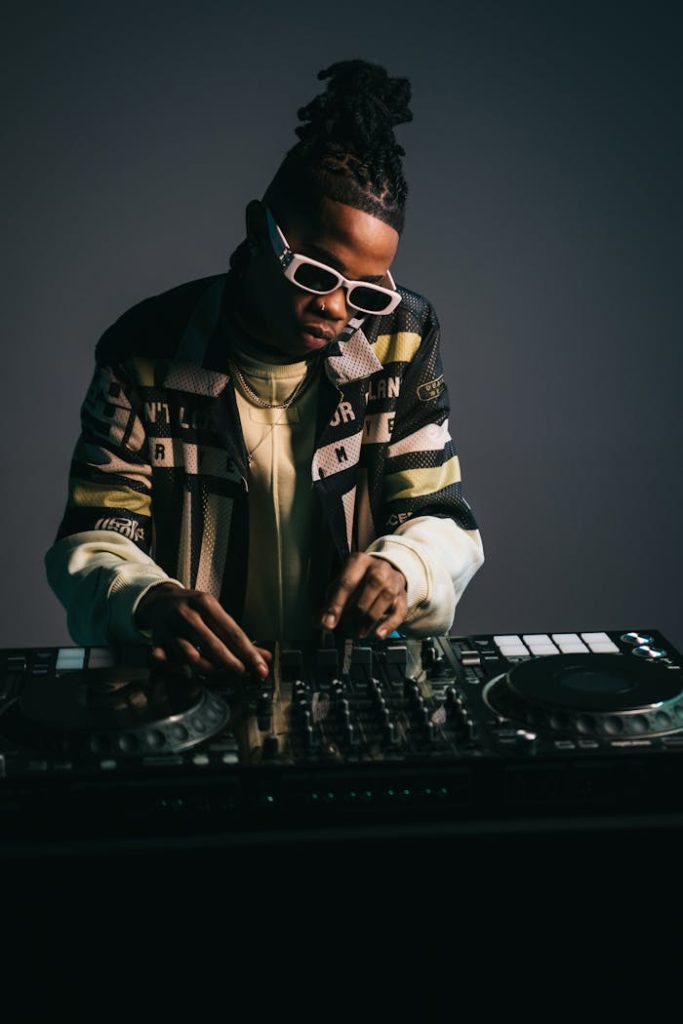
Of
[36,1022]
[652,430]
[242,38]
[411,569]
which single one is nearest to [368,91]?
[411,569]

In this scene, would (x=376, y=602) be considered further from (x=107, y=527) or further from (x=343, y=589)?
(x=107, y=527)

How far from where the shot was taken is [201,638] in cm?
139

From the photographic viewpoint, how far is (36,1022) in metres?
1.18

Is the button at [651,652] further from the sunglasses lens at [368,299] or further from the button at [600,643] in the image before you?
the sunglasses lens at [368,299]

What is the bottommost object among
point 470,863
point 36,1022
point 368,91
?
point 36,1022

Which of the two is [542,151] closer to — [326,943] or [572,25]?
[572,25]

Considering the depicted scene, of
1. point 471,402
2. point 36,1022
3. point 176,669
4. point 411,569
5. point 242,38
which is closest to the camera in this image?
point 36,1022

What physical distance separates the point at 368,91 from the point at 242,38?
158 cm

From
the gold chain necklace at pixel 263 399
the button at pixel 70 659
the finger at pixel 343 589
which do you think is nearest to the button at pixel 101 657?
the button at pixel 70 659

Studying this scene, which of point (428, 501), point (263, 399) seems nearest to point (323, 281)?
point (263, 399)

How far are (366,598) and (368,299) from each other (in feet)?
1.43

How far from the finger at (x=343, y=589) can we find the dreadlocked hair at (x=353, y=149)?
0.48 metres

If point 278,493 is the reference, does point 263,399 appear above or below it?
above

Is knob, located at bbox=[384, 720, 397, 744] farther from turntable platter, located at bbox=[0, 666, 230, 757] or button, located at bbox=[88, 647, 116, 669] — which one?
button, located at bbox=[88, 647, 116, 669]
